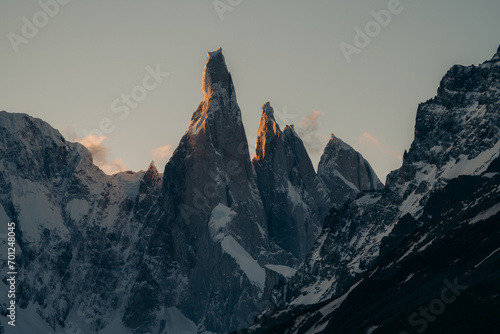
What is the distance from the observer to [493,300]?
19862cm

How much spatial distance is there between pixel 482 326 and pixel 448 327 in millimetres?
11751

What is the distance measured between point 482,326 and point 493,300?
1333 centimetres

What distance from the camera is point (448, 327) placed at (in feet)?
648

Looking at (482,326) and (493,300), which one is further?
(493,300)

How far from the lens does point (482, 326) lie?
186 m

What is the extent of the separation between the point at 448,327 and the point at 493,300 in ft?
28.9
